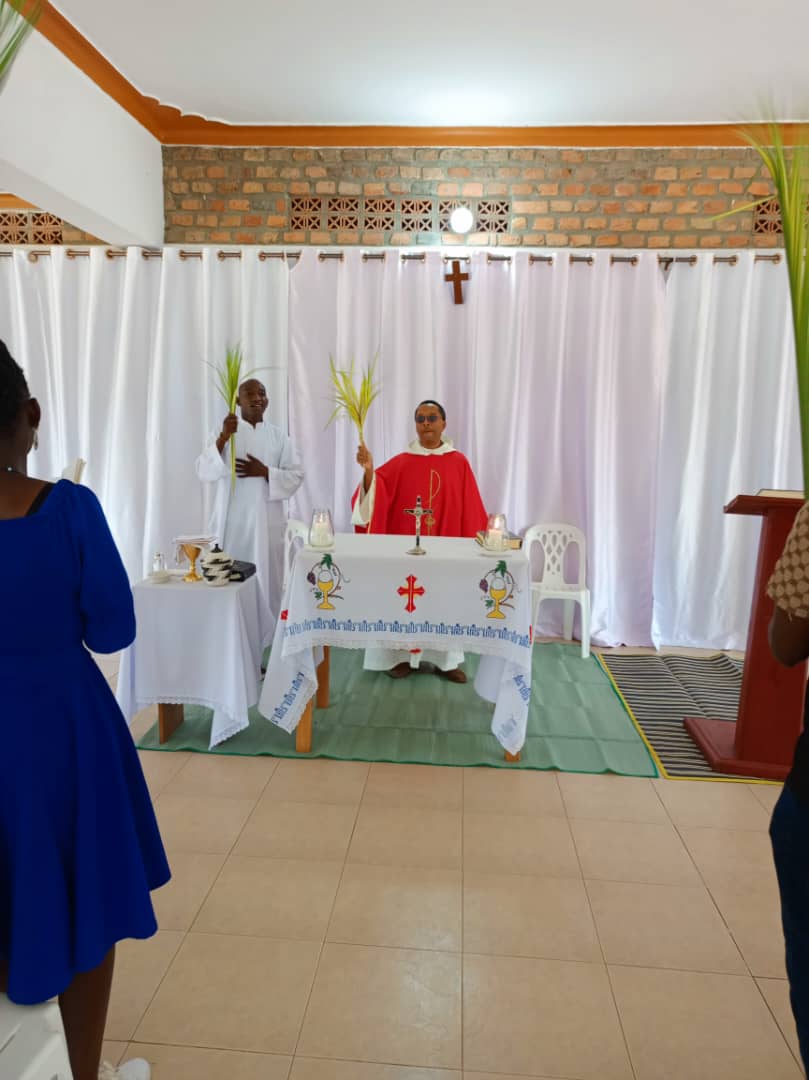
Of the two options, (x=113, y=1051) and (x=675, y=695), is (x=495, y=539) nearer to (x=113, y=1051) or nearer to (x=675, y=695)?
(x=675, y=695)

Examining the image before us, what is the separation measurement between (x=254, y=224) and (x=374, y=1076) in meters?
5.08

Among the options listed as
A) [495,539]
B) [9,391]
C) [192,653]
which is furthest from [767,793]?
[9,391]

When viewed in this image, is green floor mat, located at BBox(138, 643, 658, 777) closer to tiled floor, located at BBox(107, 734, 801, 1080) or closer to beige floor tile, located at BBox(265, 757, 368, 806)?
beige floor tile, located at BBox(265, 757, 368, 806)

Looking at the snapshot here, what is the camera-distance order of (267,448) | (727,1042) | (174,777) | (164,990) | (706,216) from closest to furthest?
(727,1042) < (164,990) < (174,777) < (267,448) < (706,216)

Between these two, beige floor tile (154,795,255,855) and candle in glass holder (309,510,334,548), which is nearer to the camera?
beige floor tile (154,795,255,855)

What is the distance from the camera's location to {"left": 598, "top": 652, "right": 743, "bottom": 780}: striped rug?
3.63 meters

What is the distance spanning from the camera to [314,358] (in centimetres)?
529

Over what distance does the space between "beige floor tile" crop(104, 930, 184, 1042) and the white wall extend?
3.24 meters

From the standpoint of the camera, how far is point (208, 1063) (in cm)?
185

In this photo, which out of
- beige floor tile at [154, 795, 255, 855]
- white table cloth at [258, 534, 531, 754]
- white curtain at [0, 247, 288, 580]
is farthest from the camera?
white curtain at [0, 247, 288, 580]

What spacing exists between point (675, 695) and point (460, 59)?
12.3ft

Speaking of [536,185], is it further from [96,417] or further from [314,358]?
[96,417]

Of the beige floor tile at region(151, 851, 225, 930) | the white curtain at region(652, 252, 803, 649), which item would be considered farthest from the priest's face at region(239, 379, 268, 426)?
the white curtain at region(652, 252, 803, 649)

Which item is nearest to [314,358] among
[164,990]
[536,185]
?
[536,185]
